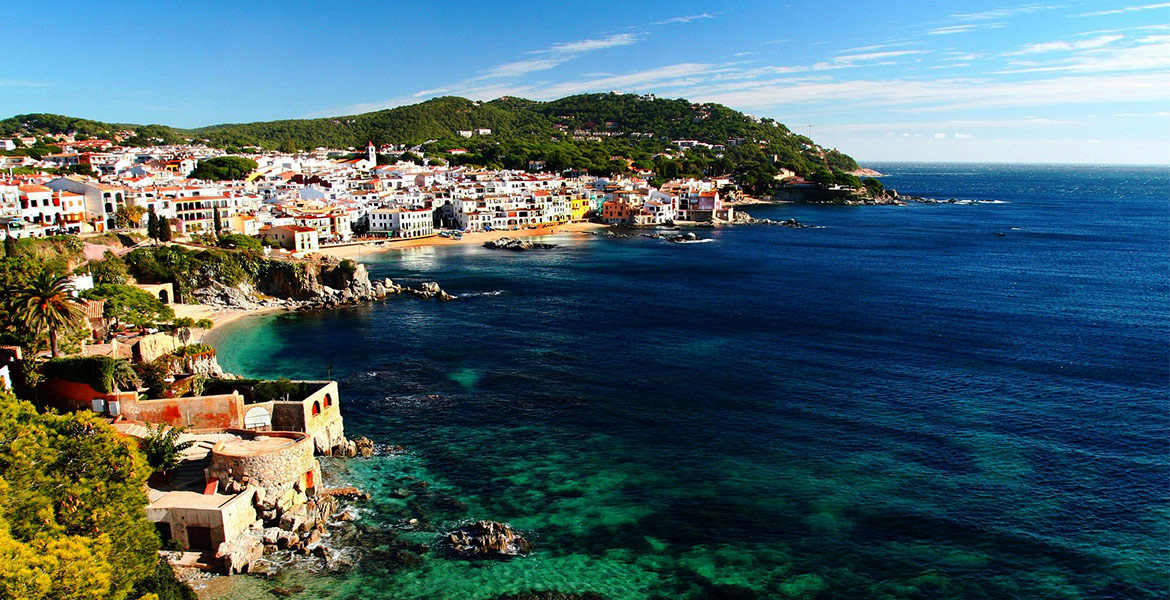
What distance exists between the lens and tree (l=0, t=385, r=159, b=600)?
Answer: 48.6 ft

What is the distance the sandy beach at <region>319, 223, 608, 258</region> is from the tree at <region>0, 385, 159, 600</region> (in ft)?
189

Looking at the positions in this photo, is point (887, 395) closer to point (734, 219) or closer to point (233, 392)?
point (233, 392)

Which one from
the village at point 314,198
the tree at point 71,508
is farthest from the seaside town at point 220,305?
the tree at point 71,508

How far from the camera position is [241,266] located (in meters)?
56.6

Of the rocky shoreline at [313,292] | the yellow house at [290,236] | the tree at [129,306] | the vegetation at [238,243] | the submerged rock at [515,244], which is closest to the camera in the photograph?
the tree at [129,306]

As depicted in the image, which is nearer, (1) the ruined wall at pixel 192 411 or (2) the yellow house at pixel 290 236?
(1) the ruined wall at pixel 192 411

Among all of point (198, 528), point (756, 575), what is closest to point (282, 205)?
point (198, 528)

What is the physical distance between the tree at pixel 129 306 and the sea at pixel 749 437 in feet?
15.6

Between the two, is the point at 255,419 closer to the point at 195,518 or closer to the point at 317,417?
the point at 317,417

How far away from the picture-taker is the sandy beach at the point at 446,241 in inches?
3235

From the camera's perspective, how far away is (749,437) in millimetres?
30453

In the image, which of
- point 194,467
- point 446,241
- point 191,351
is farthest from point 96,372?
point 446,241

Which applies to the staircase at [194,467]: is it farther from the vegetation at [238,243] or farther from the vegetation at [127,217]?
the vegetation at [127,217]

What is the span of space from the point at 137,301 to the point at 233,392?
13.6m
